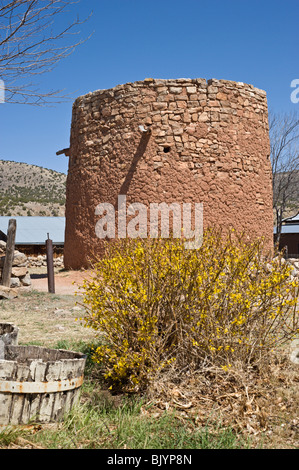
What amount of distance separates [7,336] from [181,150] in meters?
6.22

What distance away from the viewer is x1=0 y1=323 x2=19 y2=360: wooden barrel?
3319 millimetres

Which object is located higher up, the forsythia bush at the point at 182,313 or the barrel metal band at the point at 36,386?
the forsythia bush at the point at 182,313

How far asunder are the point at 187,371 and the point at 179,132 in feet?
20.8

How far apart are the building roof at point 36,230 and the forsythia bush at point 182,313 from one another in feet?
61.2

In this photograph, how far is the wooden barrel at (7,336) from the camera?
3.32 meters

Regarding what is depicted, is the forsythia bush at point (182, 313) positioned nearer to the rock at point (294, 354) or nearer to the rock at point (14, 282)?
the rock at point (294, 354)

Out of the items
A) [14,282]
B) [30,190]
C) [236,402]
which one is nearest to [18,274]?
[14,282]

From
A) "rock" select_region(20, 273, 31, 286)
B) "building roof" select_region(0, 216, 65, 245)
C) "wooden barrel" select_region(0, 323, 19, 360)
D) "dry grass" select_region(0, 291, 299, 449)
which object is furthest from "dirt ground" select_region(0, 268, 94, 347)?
"building roof" select_region(0, 216, 65, 245)

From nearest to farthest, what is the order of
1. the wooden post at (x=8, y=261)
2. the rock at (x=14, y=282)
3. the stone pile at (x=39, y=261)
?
the wooden post at (x=8, y=261), the rock at (x=14, y=282), the stone pile at (x=39, y=261)

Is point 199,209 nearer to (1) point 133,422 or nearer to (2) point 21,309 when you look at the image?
(2) point 21,309

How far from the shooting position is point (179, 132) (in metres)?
9.05

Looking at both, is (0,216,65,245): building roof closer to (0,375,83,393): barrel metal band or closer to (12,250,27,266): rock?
(12,250,27,266): rock

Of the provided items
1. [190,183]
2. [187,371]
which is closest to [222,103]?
[190,183]

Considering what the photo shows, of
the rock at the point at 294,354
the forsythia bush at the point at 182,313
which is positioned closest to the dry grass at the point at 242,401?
the forsythia bush at the point at 182,313
